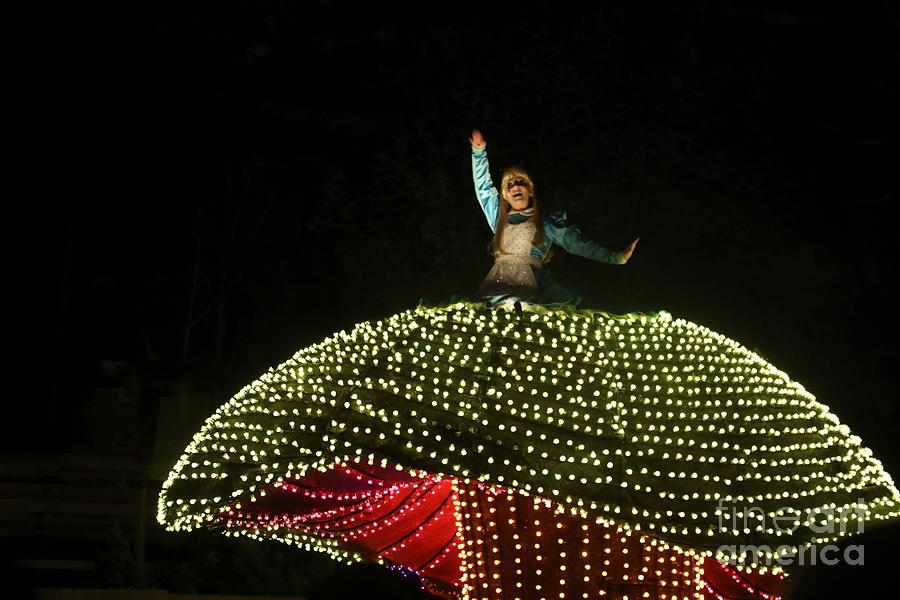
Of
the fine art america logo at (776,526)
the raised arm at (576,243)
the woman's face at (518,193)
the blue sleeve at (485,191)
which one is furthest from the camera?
the blue sleeve at (485,191)

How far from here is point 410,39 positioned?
18828 millimetres

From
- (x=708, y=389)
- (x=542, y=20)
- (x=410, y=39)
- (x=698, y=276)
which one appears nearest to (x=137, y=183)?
(x=410, y=39)

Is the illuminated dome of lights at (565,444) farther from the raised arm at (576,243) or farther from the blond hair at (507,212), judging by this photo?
the blond hair at (507,212)

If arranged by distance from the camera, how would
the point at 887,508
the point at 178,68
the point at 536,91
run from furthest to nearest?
the point at 178,68
the point at 536,91
the point at 887,508

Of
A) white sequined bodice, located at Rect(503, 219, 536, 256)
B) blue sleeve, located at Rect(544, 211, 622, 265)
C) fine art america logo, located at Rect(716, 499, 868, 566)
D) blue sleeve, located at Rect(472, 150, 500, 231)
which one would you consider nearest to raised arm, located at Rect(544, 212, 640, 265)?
blue sleeve, located at Rect(544, 211, 622, 265)

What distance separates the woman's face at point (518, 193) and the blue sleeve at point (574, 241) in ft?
0.68

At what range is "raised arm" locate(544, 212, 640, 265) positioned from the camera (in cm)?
858

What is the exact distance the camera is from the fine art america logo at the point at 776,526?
6875 millimetres

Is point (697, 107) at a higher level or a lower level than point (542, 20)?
lower

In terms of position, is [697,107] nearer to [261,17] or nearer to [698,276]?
[698,276]

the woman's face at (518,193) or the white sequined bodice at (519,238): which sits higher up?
the woman's face at (518,193)

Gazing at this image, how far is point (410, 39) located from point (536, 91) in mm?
3687

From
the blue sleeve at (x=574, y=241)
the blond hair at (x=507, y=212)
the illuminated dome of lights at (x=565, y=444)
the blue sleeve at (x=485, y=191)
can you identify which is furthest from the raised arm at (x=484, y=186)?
the illuminated dome of lights at (x=565, y=444)

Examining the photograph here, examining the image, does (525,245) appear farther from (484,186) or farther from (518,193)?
(484,186)
